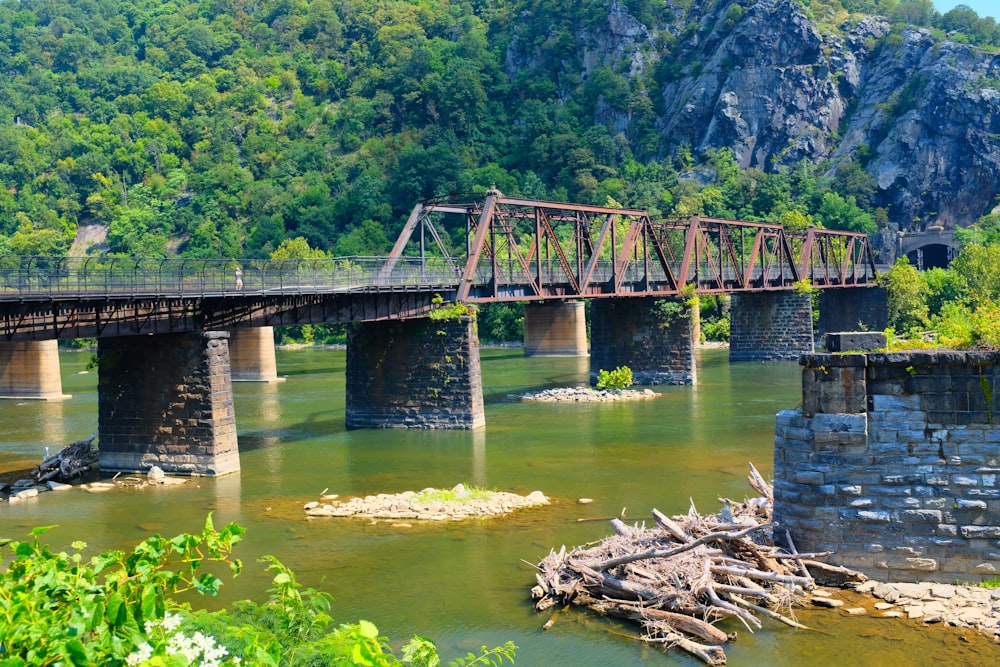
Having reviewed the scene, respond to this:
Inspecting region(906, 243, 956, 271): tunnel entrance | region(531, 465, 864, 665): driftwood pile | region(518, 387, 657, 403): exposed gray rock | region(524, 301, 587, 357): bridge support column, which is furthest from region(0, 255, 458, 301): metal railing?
region(906, 243, 956, 271): tunnel entrance

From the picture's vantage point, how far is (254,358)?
219 feet

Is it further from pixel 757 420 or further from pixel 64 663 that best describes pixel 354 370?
pixel 64 663

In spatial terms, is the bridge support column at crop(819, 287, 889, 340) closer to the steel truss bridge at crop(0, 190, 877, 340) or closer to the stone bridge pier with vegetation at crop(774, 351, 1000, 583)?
the steel truss bridge at crop(0, 190, 877, 340)

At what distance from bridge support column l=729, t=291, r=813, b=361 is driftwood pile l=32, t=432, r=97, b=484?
54480 millimetres

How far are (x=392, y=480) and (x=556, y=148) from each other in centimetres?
10683

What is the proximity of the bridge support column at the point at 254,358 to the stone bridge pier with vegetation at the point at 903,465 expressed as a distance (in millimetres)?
52956

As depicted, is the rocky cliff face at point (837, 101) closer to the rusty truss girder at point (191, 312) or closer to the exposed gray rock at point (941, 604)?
the rusty truss girder at point (191, 312)

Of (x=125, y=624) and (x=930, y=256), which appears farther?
(x=930, y=256)

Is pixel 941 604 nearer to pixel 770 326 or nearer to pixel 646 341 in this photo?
pixel 646 341

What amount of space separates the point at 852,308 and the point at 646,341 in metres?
37.9

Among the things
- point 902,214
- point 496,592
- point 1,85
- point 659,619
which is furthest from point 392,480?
point 1,85

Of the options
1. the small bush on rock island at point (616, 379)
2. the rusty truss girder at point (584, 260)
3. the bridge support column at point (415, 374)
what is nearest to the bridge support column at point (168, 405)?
the bridge support column at point (415, 374)

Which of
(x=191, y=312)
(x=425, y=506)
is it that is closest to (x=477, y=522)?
(x=425, y=506)

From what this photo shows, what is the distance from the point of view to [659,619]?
16516 millimetres
